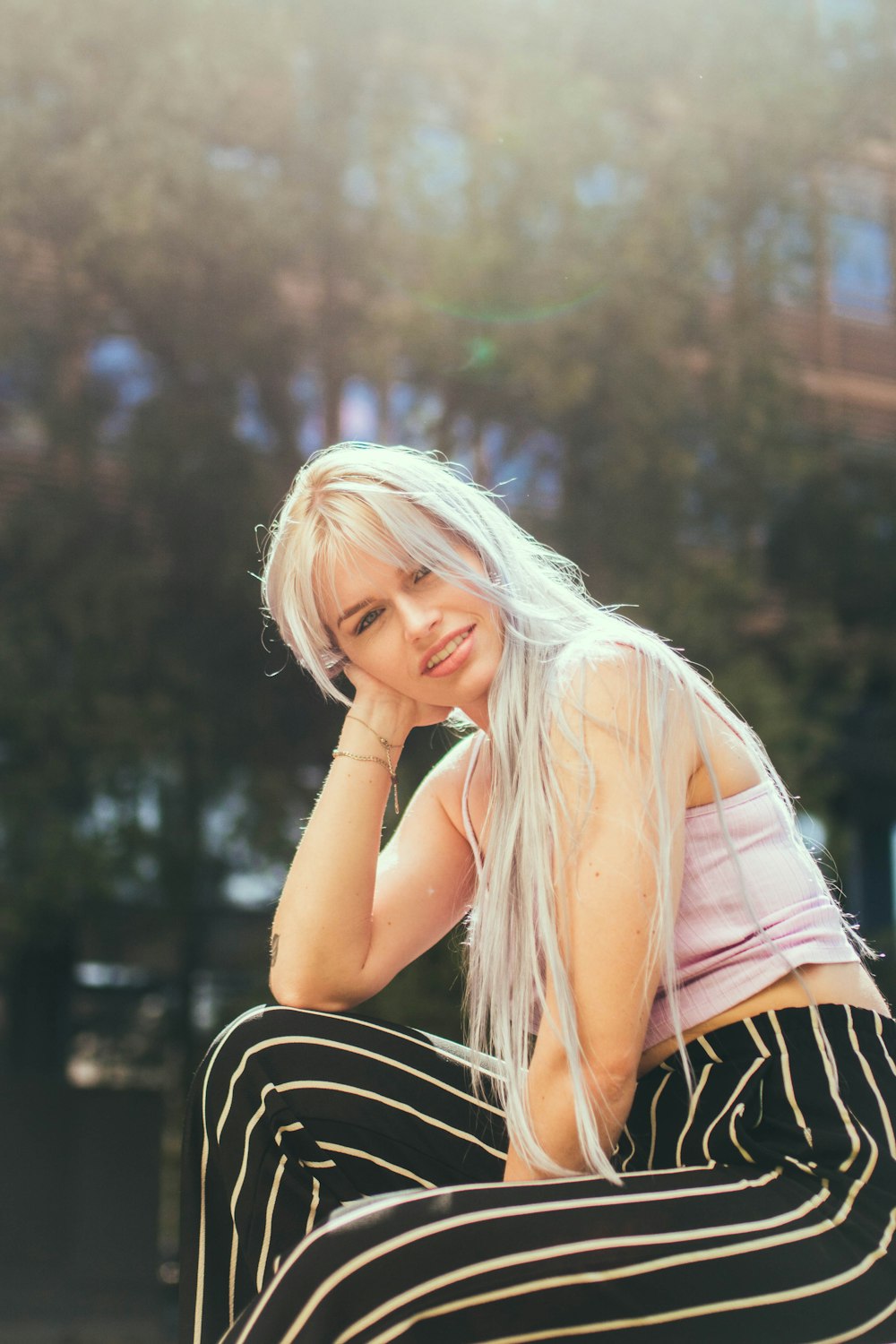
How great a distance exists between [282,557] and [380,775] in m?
0.38

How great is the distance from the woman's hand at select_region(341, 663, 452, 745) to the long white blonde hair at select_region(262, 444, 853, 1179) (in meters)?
0.04

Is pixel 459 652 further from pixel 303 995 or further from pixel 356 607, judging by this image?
pixel 303 995

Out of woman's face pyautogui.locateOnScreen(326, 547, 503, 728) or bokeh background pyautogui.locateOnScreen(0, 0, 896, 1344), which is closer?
woman's face pyautogui.locateOnScreen(326, 547, 503, 728)

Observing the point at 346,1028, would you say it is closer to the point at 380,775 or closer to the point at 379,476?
the point at 380,775

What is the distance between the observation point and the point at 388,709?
225 centimetres

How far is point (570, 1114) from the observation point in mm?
1588

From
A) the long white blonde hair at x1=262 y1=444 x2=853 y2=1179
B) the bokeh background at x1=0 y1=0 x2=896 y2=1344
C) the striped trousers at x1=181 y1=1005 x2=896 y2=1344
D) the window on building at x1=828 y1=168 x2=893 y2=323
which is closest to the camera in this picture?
the striped trousers at x1=181 y1=1005 x2=896 y2=1344

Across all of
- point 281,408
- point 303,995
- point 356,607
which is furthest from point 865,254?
point 303,995

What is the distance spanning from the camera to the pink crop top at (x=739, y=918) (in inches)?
66.2

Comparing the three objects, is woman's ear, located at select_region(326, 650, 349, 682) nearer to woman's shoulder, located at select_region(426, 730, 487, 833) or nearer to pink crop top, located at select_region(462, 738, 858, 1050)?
woman's shoulder, located at select_region(426, 730, 487, 833)

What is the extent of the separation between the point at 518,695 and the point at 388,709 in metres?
0.41

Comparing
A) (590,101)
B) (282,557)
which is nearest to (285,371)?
(590,101)

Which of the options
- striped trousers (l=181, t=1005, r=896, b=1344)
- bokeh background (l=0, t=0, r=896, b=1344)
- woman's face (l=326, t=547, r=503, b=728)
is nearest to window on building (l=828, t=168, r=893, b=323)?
bokeh background (l=0, t=0, r=896, b=1344)

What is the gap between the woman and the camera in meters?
1.35
